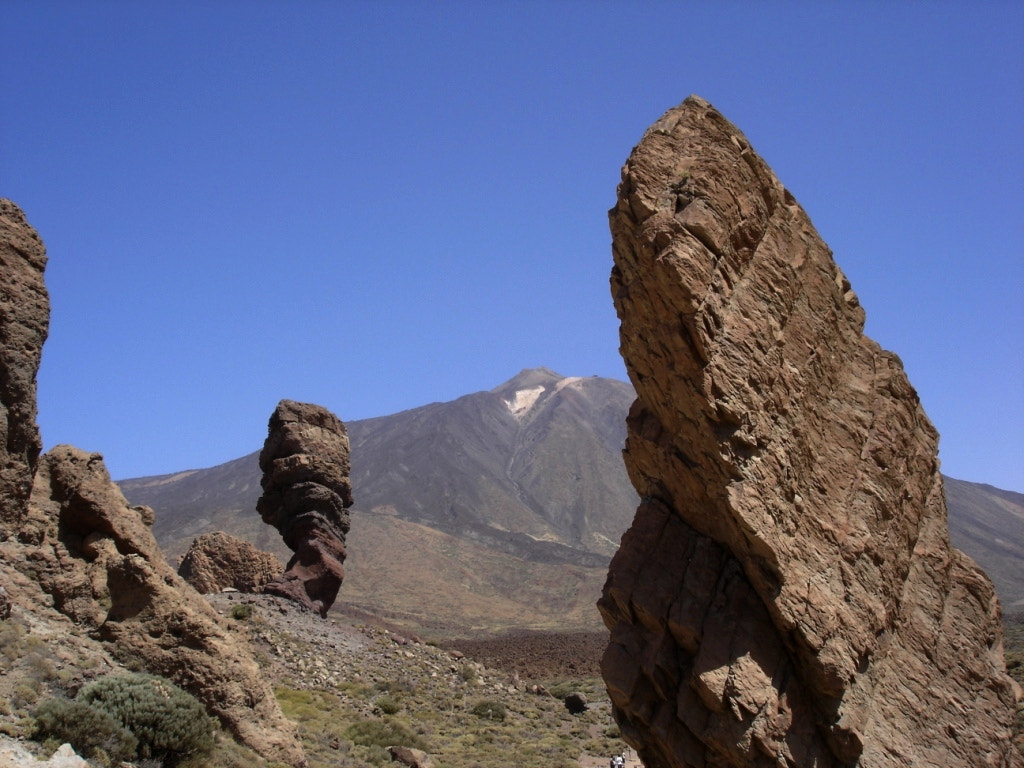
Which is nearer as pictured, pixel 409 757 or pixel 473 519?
pixel 409 757

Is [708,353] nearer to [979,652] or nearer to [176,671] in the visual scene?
[979,652]

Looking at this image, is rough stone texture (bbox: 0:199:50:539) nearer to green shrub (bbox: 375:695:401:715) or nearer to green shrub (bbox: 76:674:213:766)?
green shrub (bbox: 76:674:213:766)

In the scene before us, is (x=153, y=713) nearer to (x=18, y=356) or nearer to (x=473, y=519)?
(x=18, y=356)

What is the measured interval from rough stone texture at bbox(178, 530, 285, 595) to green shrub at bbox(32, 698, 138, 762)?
23.9 metres

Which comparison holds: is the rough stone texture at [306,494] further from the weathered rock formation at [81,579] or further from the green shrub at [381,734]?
the weathered rock formation at [81,579]

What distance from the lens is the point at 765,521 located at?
1027cm

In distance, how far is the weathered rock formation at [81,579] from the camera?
1116cm

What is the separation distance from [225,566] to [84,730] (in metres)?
25.3

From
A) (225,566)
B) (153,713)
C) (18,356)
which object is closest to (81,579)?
(153,713)

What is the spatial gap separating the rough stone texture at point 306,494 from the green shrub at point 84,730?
72.1ft

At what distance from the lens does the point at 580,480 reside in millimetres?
165875

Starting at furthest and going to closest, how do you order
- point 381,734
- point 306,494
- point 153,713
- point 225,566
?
point 225,566
point 306,494
point 381,734
point 153,713

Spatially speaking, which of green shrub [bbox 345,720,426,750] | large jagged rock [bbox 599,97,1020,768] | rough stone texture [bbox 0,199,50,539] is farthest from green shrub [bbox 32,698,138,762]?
green shrub [bbox 345,720,426,750]

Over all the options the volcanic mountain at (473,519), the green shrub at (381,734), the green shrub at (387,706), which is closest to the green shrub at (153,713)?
the green shrub at (381,734)
